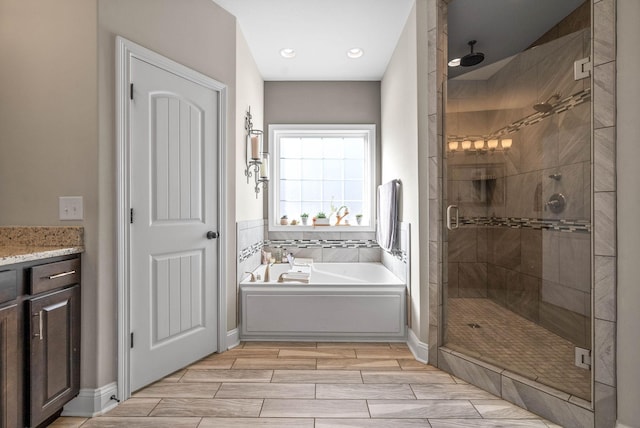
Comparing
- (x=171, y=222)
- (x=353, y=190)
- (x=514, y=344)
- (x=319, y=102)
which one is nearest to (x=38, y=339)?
(x=171, y=222)

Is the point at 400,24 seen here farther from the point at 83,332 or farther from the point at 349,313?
the point at 83,332

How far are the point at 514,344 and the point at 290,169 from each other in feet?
9.60

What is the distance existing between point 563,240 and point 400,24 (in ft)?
6.99

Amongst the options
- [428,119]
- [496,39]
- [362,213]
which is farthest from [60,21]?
[362,213]

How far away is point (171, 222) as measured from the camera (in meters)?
2.20

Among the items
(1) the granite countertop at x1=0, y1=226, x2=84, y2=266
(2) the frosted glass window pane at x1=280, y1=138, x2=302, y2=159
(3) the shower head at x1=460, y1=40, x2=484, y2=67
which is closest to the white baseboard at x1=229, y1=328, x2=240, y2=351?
(1) the granite countertop at x1=0, y1=226, x2=84, y2=266

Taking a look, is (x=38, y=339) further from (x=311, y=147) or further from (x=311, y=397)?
(x=311, y=147)

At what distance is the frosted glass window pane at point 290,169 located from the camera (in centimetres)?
414

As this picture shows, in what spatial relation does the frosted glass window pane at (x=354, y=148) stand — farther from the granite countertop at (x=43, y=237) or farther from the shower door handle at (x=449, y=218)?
the granite countertop at (x=43, y=237)

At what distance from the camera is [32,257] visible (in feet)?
5.02

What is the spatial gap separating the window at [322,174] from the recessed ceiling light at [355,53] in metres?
0.91

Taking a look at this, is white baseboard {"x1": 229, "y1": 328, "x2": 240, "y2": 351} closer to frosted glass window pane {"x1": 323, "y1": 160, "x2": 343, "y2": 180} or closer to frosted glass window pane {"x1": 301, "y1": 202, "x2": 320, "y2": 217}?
frosted glass window pane {"x1": 301, "y1": 202, "x2": 320, "y2": 217}

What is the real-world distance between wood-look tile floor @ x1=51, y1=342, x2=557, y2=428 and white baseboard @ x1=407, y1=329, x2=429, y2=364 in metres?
0.05

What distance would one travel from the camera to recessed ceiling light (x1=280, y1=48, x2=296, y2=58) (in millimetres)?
3266
